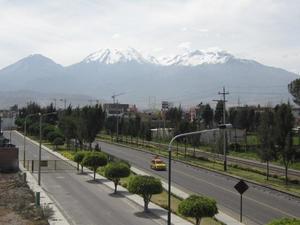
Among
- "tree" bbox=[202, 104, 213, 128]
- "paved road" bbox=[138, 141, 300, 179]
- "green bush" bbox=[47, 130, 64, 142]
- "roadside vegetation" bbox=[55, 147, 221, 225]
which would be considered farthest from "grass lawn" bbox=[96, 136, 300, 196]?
"tree" bbox=[202, 104, 213, 128]

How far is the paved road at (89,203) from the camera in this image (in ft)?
123

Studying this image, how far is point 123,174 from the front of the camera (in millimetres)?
49125

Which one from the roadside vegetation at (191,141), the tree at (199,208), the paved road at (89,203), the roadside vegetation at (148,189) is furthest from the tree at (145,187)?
the tree at (199,208)

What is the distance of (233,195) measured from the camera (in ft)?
159

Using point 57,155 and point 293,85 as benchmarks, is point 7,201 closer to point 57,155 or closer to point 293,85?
point 57,155

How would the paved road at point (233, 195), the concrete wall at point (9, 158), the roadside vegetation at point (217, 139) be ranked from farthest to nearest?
the concrete wall at point (9, 158)
the roadside vegetation at point (217, 139)
the paved road at point (233, 195)

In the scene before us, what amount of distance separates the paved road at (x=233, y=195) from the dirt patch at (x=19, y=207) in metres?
13.5

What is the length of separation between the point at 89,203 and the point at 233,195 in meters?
12.5

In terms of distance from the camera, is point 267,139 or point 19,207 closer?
point 19,207

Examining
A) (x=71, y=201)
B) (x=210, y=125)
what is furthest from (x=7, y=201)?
(x=210, y=125)

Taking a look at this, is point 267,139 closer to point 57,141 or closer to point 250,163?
point 250,163

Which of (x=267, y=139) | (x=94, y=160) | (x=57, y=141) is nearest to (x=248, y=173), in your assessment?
(x=267, y=139)

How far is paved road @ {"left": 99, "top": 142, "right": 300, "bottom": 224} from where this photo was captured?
132 ft

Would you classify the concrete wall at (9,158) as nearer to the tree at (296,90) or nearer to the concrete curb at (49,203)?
the concrete curb at (49,203)
